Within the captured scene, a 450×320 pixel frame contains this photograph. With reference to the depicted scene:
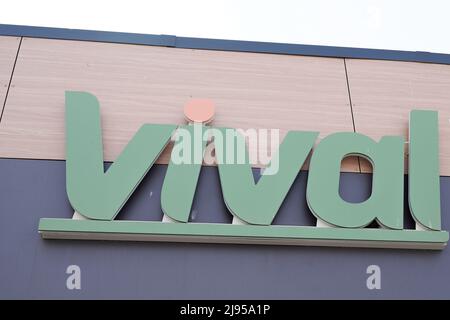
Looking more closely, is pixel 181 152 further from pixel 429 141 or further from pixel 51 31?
pixel 429 141

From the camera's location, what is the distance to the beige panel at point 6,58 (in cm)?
556

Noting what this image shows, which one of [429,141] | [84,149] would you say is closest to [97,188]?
[84,149]

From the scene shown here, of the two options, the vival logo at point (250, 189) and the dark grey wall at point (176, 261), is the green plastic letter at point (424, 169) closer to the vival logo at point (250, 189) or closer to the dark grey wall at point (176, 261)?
the vival logo at point (250, 189)

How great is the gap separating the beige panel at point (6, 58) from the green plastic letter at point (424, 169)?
372 cm

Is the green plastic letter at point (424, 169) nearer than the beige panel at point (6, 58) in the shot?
Yes

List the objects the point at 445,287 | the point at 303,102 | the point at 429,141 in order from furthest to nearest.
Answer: the point at 303,102
the point at 429,141
the point at 445,287

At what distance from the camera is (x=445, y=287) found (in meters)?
5.21

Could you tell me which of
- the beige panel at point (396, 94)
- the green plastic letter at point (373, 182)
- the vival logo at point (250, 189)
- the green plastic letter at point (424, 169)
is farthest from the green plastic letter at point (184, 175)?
the green plastic letter at point (424, 169)

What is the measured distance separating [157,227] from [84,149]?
937mm

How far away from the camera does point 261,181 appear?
5191mm

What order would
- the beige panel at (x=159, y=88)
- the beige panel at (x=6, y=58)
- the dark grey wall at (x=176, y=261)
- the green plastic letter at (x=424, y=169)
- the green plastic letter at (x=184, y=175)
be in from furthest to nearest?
the beige panel at (x=6, y=58) < the beige panel at (x=159, y=88) < the green plastic letter at (x=424, y=169) < the green plastic letter at (x=184, y=175) < the dark grey wall at (x=176, y=261)

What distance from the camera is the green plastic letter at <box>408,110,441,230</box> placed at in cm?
522

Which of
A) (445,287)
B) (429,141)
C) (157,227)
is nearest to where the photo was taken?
(157,227)

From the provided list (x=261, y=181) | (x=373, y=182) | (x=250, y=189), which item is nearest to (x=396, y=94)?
(x=373, y=182)
